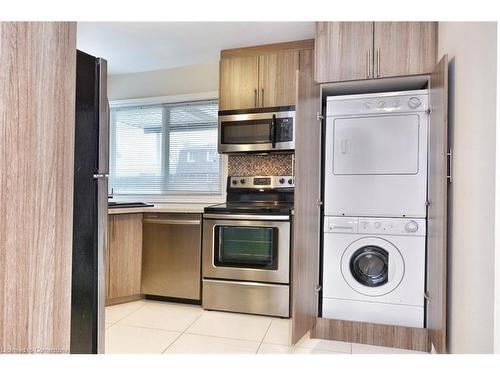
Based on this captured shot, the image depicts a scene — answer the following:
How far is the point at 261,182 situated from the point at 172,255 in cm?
112

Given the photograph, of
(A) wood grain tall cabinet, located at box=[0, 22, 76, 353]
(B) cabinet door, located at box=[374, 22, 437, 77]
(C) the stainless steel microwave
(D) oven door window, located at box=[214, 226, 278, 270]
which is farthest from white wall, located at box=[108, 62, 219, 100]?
(A) wood grain tall cabinet, located at box=[0, 22, 76, 353]

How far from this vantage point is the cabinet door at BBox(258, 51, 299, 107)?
2836mm

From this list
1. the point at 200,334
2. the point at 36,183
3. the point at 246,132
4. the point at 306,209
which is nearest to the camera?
the point at 36,183

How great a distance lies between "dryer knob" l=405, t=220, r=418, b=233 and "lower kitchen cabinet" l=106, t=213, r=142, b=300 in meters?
2.28

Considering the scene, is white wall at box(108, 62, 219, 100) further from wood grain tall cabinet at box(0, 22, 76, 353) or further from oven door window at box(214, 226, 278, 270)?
wood grain tall cabinet at box(0, 22, 76, 353)

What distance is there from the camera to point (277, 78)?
288 centimetres

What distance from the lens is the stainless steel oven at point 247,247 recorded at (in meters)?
2.52

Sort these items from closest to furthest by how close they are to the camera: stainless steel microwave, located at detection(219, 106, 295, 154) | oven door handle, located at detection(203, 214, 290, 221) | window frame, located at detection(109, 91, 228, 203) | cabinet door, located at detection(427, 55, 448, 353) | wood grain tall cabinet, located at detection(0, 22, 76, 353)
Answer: wood grain tall cabinet, located at detection(0, 22, 76, 353) < cabinet door, located at detection(427, 55, 448, 353) < oven door handle, located at detection(203, 214, 290, 221) < stainless steel microwave, located at detection(219, 106, 295, 154) < window frame, located at detection(109, 91, 228, 203)

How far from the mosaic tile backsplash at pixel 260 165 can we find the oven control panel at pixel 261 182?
71 millimetres

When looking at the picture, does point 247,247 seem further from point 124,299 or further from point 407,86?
point 407,86

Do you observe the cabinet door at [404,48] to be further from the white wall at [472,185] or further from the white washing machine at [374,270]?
the white washing machine at [374,270]

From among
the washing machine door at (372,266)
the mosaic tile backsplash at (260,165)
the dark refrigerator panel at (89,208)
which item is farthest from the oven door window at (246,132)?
the dark refrigerator panel at (89,208)

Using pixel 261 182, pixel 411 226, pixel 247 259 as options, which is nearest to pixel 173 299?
pixel 247 259
